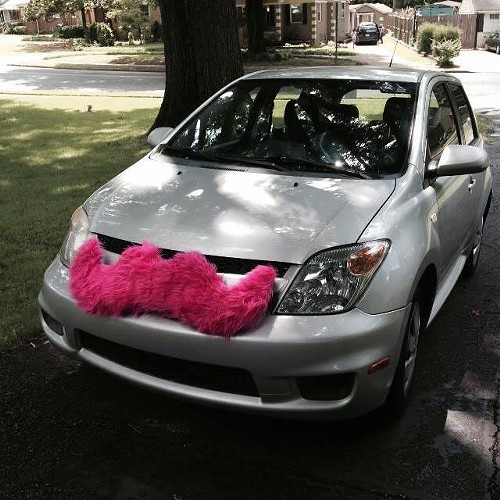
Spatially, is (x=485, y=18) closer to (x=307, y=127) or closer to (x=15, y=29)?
(x=307, y=127)

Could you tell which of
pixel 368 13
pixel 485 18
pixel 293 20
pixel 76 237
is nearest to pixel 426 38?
pixel 485 18

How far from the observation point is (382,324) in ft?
8.54

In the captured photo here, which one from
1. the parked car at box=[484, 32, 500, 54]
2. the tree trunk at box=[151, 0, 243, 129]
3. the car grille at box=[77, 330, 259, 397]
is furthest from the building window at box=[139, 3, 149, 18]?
the car grille at box=[77, 330, 259, 397]

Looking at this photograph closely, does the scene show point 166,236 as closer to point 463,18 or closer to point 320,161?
point 320,161

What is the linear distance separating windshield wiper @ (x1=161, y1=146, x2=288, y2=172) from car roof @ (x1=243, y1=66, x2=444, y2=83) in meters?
0.90

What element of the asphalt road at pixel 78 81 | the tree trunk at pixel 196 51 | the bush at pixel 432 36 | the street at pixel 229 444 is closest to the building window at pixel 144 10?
the asphalt road at pixel 78 81

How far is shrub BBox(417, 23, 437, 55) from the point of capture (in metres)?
32.5

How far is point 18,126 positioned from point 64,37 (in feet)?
139

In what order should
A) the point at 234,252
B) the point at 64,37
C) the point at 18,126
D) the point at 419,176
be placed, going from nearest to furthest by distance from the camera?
the point at 234,252 < the point at 419,176 < the point at 18,126 < the point at 64,37

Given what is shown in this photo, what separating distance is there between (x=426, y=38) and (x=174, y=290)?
1337 inches

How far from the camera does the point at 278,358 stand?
8.07 ft

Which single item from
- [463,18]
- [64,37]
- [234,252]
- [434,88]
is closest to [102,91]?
[434,88]

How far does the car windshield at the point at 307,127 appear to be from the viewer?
11.7 ft

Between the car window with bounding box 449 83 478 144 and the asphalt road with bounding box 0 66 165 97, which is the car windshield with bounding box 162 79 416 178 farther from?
the asphalt road with bounding box 0 66 165 97
